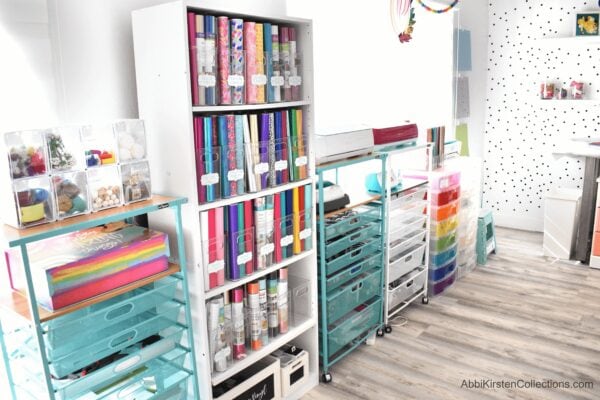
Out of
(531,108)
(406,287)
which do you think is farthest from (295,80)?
(531,108)

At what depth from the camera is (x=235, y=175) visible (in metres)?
2.04

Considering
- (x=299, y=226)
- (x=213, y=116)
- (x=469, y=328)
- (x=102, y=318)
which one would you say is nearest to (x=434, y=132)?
(x=469, y=328)

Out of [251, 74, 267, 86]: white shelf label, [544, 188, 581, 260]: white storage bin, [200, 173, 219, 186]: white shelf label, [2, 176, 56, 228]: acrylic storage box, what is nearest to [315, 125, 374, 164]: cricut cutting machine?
[251, 74, 267, 86]: white shelf label

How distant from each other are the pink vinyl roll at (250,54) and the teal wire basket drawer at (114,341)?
2.84 feet

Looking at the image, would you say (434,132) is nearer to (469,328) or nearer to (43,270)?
(469,328)

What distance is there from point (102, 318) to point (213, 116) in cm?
81

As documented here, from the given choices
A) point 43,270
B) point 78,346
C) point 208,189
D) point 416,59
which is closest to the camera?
point 43,270

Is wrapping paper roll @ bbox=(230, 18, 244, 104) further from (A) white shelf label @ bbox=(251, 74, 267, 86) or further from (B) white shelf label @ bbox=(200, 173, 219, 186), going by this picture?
(B) white shelf label @ bbox=(200, 173, 219, 186)

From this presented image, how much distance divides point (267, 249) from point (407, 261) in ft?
4.46

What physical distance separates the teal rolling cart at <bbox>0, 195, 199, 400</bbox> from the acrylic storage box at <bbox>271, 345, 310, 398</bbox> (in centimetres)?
53

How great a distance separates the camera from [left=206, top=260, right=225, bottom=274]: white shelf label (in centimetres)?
200

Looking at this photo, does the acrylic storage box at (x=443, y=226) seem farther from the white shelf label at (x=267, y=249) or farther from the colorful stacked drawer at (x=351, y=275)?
the white shelf label at (x=267, y=249)

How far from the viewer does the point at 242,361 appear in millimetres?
2205

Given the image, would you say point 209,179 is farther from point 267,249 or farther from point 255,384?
point 255,384
